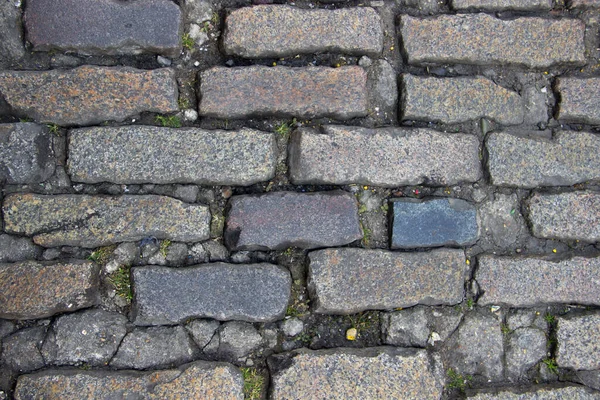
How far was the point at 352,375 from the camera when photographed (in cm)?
183

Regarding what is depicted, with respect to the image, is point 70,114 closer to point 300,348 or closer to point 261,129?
point 261,129

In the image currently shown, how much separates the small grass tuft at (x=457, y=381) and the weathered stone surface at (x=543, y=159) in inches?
30.1

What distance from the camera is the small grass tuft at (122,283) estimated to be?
1.82 meters

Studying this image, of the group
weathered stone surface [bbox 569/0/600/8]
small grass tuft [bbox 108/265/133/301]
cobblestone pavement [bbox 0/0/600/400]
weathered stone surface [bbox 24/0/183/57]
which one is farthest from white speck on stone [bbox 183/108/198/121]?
weathered stone surface [bbox 569/0/600/8]

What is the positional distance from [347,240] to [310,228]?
0.15m

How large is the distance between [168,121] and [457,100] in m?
1.13

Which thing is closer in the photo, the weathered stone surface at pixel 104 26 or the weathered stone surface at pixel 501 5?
the weathered stone surface at pixel 104 26

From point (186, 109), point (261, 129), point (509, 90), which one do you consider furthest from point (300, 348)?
point (509, 90)

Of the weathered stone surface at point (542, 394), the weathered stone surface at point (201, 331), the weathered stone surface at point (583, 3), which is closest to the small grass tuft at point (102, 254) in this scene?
the weathered stone surface at point (201, 331)

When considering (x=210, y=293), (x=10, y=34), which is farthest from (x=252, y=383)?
(x=10, y=34)

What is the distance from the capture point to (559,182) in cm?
204

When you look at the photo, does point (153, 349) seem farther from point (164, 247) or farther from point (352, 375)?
point (352, 375)

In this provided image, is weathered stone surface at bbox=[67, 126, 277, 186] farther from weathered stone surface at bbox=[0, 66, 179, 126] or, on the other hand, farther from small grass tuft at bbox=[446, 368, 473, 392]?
small grass tuft at bbox=[446, 368, 473, 392]

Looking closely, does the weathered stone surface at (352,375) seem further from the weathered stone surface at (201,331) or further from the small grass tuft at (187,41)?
the small grass tuft at (187,41)
